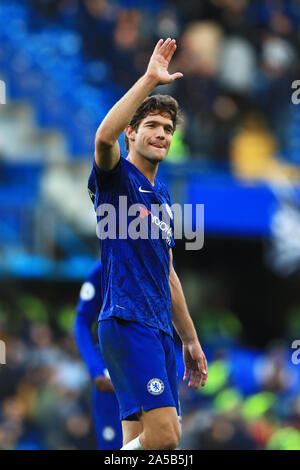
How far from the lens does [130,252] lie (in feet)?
15.0

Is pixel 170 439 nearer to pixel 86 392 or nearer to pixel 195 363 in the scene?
pixel 195 363

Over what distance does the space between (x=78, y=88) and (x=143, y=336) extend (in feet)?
31.1

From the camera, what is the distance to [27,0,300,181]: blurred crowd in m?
12.7

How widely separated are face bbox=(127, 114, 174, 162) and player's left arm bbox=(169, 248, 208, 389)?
2.04 ft

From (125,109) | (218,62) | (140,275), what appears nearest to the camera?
(125,109)

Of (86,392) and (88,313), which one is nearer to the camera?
(88,313)

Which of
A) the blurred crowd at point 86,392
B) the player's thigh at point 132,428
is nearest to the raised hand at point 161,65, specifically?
the player's thigh at point 132,428

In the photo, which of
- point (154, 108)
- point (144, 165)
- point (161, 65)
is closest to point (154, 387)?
point (144, 165)

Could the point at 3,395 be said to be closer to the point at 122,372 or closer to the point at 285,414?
the point at 285,414

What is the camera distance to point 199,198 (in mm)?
11516

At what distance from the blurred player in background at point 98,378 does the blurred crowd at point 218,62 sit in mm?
6096

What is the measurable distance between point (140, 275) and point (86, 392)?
5478mm

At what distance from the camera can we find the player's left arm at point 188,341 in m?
4.96

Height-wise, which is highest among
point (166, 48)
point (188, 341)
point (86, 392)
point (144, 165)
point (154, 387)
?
point (166, 48)
